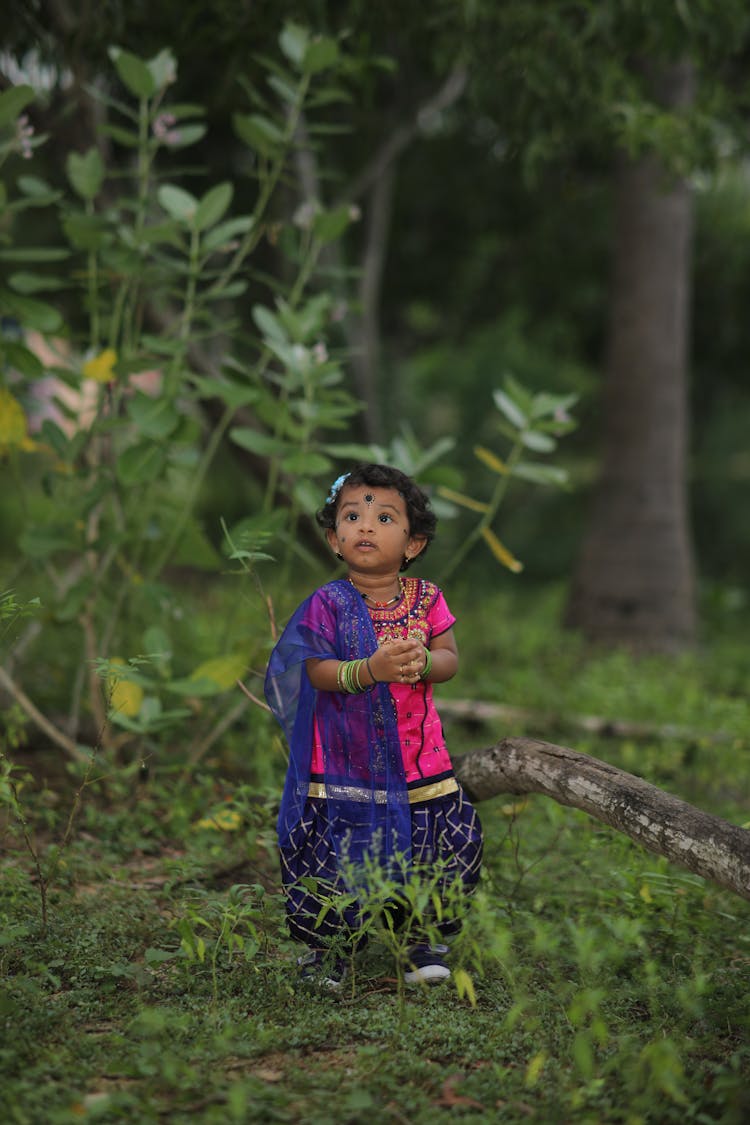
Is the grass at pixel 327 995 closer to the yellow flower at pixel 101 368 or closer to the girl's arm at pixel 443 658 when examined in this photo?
the girl's arm at pixel 443 658

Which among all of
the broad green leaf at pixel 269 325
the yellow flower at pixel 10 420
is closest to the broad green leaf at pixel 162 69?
the broad green leaf at pixel 269 325

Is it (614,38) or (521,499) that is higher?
(614,38)

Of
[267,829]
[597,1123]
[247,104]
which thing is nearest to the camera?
[597,1123]

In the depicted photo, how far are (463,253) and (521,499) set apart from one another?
9.04ft

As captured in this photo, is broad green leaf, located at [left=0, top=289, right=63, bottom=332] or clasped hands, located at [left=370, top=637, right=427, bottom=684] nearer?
clasped hands, located at [left=370, top=637, right=427, bottom=684]

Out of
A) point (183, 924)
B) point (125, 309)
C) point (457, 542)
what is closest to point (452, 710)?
point (125, 309)

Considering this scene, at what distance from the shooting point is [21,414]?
3955mm

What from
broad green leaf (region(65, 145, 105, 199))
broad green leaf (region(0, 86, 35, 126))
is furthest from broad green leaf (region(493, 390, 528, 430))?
broad green leaf (region(0, 86, 35, 126))

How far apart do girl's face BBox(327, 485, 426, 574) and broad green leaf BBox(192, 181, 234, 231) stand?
1322mm

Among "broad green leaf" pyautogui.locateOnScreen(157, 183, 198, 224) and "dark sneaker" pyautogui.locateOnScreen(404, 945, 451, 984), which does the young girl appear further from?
"broad green leaf" pyautogui.locateOnScreen(157, 183, 198, 224)

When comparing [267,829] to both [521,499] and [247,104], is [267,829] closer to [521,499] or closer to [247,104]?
[247,104]

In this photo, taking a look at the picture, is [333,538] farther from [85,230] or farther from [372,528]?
[85,230]

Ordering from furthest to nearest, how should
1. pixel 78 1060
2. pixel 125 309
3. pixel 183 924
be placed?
pixel 125 309 → pixel 183 924 → pixel 78 1060

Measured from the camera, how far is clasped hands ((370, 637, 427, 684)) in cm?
261
